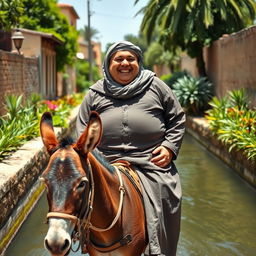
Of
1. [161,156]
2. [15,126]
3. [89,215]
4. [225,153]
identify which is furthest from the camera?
[225,153]

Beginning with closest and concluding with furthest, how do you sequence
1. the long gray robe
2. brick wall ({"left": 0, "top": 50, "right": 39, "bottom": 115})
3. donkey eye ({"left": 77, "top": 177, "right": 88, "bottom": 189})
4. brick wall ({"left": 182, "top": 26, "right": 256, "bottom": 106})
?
1. donkey eye ({"left": 77, "top": 177, "right": 88, "bottom": 189})
2. the long gray robe
3. brick wall ({"left": 0, "top": 50, "right": 39, "bottom": 115})
4. brick wall ({"left": 182, "top": 26, "right": 256, "bottom": 106})

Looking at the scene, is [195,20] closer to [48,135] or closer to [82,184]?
[48,135]

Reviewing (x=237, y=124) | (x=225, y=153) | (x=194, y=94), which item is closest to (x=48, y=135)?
(x=237, y=124)

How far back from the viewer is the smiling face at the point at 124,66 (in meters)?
3.67

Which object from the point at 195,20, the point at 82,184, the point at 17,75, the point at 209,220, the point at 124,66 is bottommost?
the point at 209,220

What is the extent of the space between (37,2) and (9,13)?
42.6 feet

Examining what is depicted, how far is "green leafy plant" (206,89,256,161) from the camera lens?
9.04m

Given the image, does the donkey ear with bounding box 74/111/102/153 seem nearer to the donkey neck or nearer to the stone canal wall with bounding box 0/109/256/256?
the donkey neck

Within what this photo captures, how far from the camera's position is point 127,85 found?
366 cm

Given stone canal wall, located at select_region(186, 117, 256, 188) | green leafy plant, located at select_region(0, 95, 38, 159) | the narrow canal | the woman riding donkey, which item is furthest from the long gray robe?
stone canal wall, located at select_region(186, 117, 256, 188)

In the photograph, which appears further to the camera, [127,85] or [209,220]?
[209,220]

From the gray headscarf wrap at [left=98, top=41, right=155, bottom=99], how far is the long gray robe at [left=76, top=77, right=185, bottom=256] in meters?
0.05

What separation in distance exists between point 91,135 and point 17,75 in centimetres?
1239

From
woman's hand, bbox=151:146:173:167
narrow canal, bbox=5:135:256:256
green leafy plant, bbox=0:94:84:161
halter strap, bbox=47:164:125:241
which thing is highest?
woman's hand, bbox=151:146:173:167
